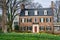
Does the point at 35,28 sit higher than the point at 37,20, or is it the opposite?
the point at 37,20

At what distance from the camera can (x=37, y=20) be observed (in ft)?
181

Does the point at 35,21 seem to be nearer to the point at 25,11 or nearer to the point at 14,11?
the point at 25,11

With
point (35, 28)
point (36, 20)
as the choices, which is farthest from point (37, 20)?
point (35, 28)

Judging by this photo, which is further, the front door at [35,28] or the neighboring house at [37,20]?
the neighboring house at [37,20]

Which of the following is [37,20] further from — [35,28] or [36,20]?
[35,28]

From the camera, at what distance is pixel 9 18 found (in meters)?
48.1

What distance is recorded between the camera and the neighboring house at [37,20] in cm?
5447

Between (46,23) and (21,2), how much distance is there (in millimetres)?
13395

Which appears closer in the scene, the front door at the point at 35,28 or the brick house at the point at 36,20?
the front door at the point at 35,28

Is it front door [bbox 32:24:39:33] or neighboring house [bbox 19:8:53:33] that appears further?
neighboring house [bbox 19:8:53:33]

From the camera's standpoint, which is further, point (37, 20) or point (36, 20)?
point (36, 20)

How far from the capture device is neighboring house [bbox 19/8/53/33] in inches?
2144

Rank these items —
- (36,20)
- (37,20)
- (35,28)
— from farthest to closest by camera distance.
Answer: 1. (36,20)
2. (37,20)
3. (35,28)

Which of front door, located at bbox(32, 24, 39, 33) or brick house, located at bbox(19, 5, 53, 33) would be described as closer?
front door, located at bbox(32, 24, 39, 33)
